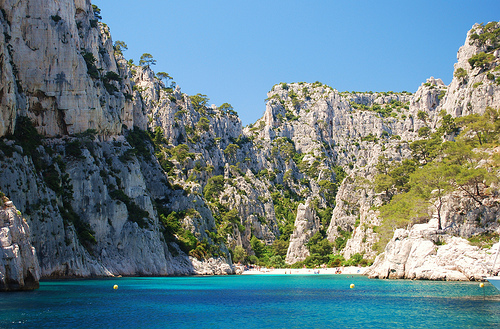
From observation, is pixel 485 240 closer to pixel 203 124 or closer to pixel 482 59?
pixel 482 59

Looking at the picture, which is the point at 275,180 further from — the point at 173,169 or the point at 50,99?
the point at 50,99

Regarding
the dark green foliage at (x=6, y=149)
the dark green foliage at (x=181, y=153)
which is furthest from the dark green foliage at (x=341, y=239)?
the dark green foliage at (x=6, y=149)

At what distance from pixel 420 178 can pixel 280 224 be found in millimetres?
63404

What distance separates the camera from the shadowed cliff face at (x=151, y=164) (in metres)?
55.6

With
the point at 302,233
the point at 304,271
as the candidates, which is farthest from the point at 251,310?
the point at 302,233

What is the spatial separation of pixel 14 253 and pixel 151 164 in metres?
57.3

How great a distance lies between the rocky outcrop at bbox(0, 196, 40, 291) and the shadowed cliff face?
56.1 ft

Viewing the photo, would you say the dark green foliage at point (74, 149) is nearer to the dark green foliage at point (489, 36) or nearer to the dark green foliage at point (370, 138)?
the dark green foliage at point (489, 36)

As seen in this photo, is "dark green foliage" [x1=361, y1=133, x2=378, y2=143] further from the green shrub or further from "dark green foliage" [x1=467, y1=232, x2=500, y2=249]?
"dark green foliage" [x1=467, y1=232, x2=500, y2=249]

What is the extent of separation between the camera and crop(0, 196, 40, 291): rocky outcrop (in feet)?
97.5

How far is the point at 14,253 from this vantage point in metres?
30.0

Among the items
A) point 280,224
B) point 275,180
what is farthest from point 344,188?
point 275,180

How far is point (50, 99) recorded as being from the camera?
63.8 m

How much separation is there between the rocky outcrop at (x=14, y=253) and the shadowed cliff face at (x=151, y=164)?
1711 cm
